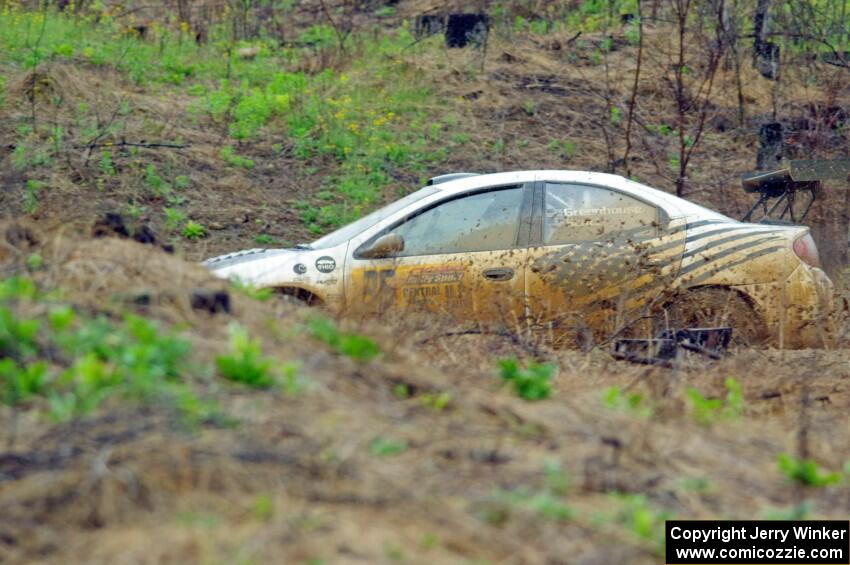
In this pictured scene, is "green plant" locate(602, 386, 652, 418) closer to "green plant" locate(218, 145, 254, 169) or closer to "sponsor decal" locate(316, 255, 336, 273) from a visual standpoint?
"sponsor decal" locate(316, 255, 336, 273)

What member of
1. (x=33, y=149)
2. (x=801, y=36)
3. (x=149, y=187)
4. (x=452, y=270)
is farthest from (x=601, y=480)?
(x=801, y=36)

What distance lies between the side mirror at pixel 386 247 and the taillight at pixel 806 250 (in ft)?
9.26

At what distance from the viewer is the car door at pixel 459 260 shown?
8203mm

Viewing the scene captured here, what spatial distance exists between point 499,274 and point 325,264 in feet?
3.98

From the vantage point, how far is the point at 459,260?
328 inches

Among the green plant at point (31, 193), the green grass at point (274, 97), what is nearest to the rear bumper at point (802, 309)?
the green grass at point (274, 97)

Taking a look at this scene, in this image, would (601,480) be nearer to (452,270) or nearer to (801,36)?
(452,270)

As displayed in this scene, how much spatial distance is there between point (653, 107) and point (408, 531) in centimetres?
1209

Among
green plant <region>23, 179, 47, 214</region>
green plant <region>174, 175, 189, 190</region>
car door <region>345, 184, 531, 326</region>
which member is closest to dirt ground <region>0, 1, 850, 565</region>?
car door <region>345, 184, 531, 326</region>

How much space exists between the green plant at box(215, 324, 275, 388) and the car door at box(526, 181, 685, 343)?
3.67m

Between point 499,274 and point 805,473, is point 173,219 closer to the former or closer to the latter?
point 499,274

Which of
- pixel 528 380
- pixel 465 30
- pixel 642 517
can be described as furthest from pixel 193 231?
pixel 642 517

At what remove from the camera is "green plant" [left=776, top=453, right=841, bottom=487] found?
4641 mm

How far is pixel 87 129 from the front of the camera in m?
13.4
